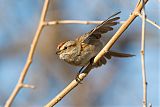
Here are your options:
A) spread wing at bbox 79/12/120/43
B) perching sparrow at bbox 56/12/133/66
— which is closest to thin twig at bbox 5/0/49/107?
spread wing at bbox 79/12/120/43

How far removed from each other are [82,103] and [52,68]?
0.83 meters

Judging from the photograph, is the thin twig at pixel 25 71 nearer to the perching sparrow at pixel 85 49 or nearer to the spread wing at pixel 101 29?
the spread wing at pixel 101 29

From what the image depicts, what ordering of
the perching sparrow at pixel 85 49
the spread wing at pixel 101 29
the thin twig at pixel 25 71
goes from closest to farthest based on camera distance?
1. the thin twig at pixel 25 71
2. the spread wing at pixel 101 29
3. the perching sparrow at pixel 85 49

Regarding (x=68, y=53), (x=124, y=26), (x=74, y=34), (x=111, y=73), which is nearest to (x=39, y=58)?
(x=74, y=34)

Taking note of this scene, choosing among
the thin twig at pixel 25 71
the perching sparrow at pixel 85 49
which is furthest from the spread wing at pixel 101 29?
the thin twig at pixel 25 71

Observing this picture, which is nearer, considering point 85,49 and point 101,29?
point 101,29

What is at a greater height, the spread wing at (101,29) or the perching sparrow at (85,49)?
the spread wing at (101,29)

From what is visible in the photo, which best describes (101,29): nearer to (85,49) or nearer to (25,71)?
(85,49)

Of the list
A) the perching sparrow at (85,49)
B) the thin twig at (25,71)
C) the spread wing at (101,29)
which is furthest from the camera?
the perching sparrow at (85,49)

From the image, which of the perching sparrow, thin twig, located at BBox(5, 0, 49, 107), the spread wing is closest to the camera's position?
thin twig, located at BBox(5, 0, 49, 107)

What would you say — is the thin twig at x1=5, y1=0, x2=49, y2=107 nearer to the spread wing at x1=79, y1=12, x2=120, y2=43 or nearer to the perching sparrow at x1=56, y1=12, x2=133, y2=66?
the spread wing at x1=79, y1=12, x2=120, y2=43

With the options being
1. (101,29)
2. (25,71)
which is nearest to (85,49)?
(101,29)

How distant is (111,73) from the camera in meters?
8.24

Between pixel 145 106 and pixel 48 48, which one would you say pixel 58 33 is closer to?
pixel 48 48
